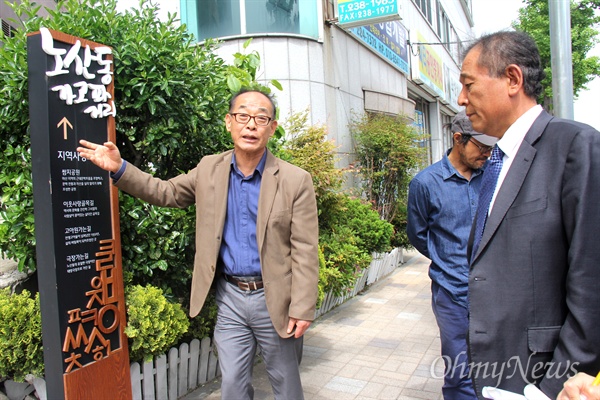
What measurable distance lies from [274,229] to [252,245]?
0.50 ft

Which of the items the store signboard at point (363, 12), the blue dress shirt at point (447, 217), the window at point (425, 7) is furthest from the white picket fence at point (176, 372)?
the window at point (425, 7)

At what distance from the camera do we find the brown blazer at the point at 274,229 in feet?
7.89

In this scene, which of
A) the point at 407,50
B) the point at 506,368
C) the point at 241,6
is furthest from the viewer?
the point at 407,50

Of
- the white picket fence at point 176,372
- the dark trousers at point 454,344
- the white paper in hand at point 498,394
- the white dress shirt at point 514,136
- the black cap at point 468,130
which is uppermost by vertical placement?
the black cap at point 468,130

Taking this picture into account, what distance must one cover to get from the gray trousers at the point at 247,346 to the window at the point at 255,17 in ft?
21.3

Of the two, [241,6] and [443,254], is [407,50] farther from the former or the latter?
[443,254]

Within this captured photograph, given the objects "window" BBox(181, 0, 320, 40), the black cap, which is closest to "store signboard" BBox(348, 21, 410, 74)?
"window" BBox(181, 0, 320, 40)

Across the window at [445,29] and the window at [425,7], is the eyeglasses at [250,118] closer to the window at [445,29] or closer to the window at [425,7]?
the window at [425,7]

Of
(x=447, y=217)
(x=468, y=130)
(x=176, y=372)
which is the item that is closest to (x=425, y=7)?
(x=468, y=130)

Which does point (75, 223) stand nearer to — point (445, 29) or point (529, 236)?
point (529, 236)

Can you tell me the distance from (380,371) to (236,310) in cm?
208

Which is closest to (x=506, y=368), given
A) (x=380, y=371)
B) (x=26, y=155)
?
(x=380, y=371)

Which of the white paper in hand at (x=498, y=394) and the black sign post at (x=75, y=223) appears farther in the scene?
the black sign post at (x=75, y=223)

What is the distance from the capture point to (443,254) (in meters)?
2.87
